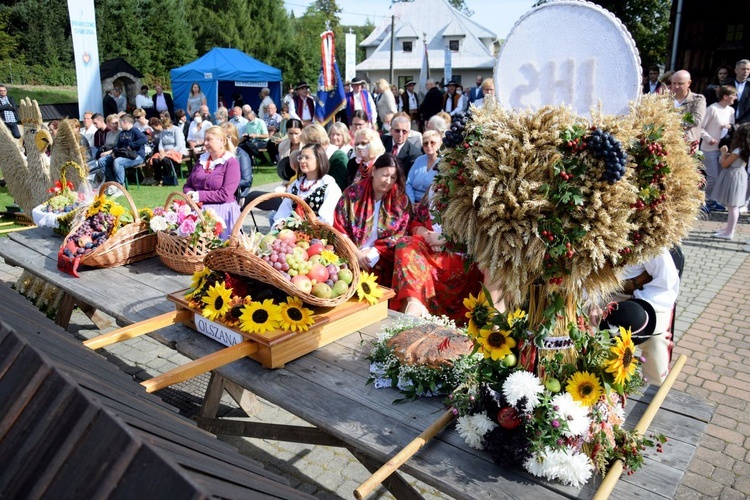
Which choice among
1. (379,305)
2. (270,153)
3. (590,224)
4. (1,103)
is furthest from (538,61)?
(1,103)

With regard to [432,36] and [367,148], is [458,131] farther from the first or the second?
A: [432,36]

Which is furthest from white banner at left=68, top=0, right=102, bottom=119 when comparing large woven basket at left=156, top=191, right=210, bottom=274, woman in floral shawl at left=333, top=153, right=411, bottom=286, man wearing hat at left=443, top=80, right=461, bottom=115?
woman in floral shawl at left=333, top=153, right=411, bottom=286

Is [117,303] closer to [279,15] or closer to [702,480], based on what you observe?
[702,480]

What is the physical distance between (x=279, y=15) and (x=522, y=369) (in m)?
42.3

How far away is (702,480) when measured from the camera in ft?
9.22

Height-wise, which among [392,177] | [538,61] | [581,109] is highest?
[538,61]

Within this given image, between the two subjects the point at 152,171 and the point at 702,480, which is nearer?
the point at 702,480

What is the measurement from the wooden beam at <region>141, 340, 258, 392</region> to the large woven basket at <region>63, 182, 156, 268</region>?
1.70 metres

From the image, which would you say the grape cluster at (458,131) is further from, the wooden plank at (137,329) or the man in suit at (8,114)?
the man in suit at (8,114)

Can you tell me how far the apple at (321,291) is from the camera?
256cm

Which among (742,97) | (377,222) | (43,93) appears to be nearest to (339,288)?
(377,222)

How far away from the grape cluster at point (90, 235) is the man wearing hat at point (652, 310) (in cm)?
315

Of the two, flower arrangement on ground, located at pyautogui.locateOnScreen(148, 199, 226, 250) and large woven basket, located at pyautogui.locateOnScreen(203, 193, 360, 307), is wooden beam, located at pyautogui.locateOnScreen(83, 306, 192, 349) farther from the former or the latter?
flower arrangement on ground, located at pyautogui.locateOnScreen(148, 199, 226, 250)

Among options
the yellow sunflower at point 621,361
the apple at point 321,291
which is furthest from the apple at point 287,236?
the yellow sunflower at point 621,361
